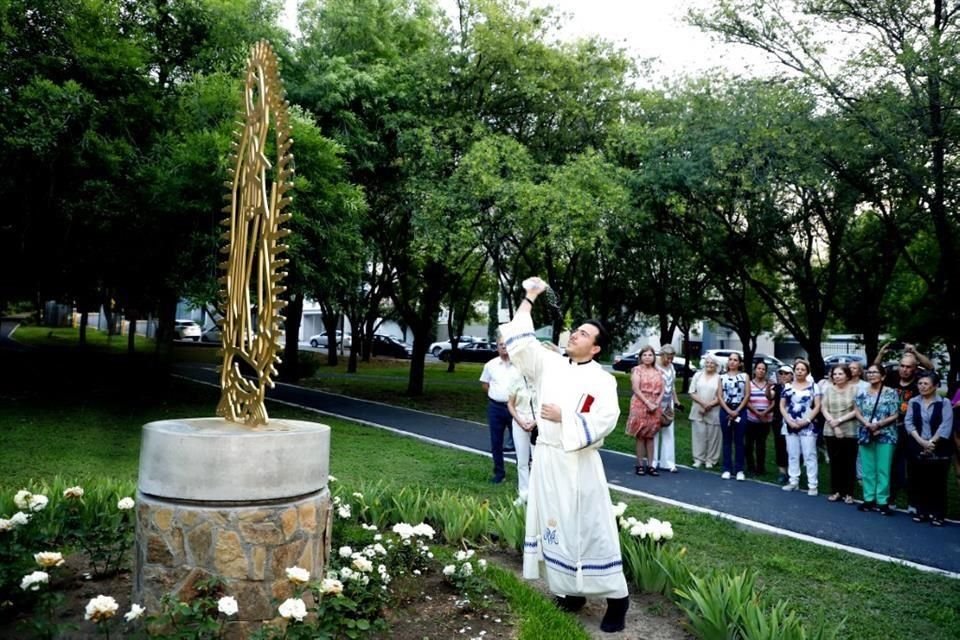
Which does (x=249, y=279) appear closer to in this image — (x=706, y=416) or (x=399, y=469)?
(x=399, y=469)

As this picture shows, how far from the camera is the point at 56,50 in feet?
43.4

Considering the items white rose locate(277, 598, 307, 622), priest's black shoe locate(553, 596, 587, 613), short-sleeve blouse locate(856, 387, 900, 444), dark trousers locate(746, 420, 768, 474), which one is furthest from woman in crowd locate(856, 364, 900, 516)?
white rose locate(277, 598, 307, 622)

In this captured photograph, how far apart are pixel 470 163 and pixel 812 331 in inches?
319

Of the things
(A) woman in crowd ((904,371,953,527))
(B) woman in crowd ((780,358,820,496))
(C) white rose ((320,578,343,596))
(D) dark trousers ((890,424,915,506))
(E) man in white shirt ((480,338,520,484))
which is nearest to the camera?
(C) white rose ((320,578,343,596))

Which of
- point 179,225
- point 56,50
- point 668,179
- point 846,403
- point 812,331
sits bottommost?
point 846,403

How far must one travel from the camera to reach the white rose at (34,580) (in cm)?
427

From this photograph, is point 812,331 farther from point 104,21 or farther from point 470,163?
point 104,21

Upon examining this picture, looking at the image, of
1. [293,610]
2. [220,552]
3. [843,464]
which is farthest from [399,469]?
[293,610]

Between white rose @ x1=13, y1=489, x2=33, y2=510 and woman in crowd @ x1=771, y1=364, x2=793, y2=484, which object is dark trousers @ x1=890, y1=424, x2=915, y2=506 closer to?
woman in crowd @ x1=771, y1=364, x2=793, y2=484

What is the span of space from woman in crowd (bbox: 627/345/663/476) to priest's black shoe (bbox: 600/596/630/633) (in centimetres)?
582

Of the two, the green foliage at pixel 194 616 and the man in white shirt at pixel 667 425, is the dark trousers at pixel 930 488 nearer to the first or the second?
the man in white shirt at pixel 667 425

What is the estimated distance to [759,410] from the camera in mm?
11234

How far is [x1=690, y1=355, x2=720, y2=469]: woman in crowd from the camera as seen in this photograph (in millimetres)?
11961

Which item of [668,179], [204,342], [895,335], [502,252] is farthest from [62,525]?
[204,342]
